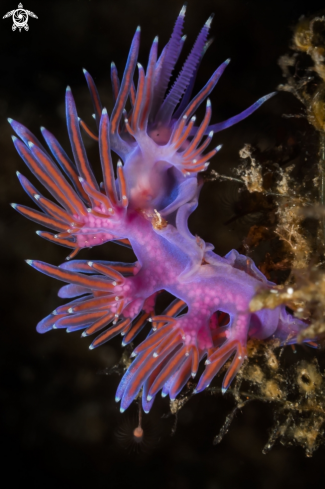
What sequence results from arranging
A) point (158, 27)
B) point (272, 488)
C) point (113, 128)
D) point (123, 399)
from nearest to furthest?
point (113, 128) < point (123, 399) < point (158, 27) < point (272, 488)

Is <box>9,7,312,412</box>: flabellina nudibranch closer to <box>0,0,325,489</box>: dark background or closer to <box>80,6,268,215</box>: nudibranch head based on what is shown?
<box>80,6,268,215</box>: nudibranch head

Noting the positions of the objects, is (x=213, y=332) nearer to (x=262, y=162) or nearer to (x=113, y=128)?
(x=262, y=162)

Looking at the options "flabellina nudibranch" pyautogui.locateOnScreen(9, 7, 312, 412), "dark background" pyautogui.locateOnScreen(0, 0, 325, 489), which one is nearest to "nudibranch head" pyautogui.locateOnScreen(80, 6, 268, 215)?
"flabellina nudibranch" pyautogui.locateOnScreen(9, 7, 312, 412)

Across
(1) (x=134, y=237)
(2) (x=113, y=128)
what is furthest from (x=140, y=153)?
(1) (x=134, y=237)

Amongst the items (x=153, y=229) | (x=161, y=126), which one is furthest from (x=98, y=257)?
(x=161, y=126)

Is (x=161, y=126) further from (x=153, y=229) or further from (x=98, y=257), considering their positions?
(x=98, y=257)

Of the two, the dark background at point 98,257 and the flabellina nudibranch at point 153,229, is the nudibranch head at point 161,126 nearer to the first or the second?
the flabellina nudibranch at point 153,229
